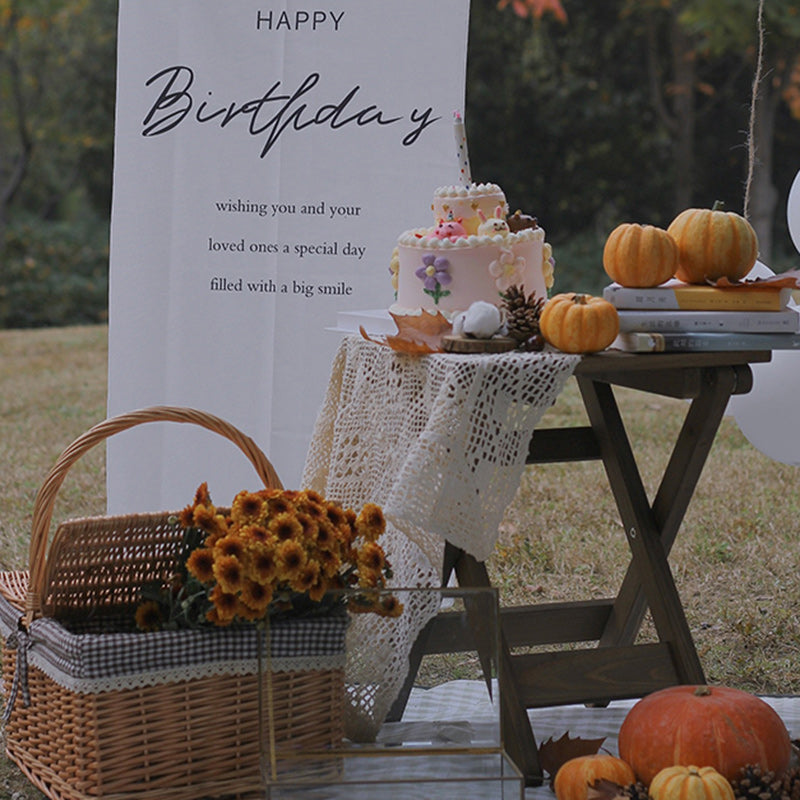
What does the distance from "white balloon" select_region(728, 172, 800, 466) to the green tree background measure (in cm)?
682

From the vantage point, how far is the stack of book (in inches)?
82.3

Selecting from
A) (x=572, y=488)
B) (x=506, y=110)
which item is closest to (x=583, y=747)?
(x=572, y=488)

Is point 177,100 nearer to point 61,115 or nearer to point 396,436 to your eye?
point 396,436

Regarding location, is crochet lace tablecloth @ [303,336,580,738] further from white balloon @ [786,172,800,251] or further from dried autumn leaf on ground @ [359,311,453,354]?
white balloon @ [786,172,800,251]

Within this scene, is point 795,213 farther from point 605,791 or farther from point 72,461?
point 72,461

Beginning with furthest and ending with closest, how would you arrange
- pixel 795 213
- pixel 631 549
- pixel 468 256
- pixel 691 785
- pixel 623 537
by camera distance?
pixel 623 537, pixel 795 213, pixel 631 549, pixel 468 256, pixel 691 785

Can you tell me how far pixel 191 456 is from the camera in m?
3.11

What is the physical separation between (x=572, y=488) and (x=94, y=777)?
9.12 feet

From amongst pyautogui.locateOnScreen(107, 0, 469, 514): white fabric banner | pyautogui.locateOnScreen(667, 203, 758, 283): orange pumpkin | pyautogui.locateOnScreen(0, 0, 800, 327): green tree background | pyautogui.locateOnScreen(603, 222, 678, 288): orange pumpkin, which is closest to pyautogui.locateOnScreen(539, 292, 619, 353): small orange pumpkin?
pyautogui.locateOnScreen(603, 222, 678, 288): orange pumpkin

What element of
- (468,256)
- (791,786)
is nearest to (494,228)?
(468,256)

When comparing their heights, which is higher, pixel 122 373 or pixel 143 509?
pixel 122 373

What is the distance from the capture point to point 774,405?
276cm

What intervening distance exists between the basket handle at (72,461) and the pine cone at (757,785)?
2.96ft

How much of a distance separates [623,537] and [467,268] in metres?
1.94
